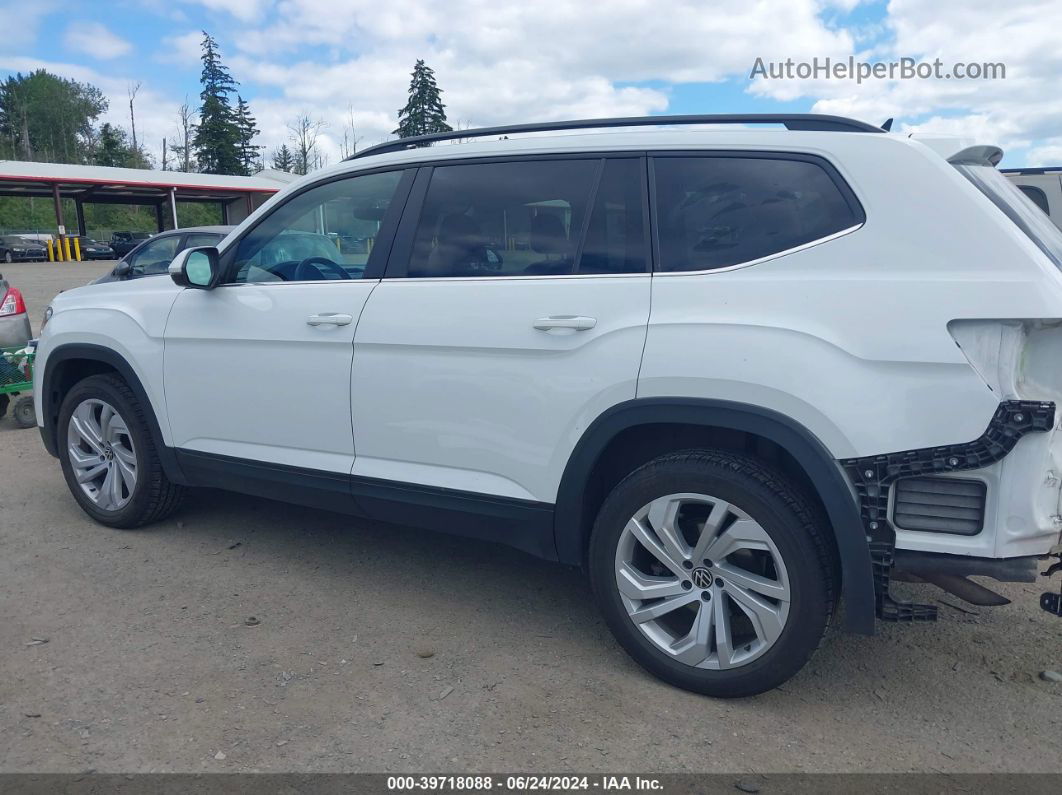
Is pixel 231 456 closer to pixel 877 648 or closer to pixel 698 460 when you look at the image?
pixel 698 460

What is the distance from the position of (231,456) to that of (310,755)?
186 centimetres

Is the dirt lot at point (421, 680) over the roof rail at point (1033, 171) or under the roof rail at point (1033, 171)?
under

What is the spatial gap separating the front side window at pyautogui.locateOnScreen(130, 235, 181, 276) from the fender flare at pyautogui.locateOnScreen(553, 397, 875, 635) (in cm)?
1024

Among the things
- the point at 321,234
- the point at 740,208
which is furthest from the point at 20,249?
the point at 740,208

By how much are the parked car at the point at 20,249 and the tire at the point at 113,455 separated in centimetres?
4141

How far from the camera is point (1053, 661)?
3.33 metres

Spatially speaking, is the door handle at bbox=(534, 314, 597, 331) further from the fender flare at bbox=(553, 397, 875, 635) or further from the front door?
the front door

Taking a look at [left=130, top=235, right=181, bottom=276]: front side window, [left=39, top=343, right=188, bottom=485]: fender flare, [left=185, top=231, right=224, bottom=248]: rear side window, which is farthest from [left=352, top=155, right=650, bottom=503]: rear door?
[left=130, top=235, right=181, bottom=276]: front side window

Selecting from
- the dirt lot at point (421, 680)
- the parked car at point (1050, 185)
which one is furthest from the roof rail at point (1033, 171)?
the dirt lot at point (421, 680)

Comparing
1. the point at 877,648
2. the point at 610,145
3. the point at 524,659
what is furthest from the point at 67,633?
the point at 877,648

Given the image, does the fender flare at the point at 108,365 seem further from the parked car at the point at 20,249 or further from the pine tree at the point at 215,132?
the pine tree at the point at 215,132

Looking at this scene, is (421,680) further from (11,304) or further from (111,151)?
(111,151)

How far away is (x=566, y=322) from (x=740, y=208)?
0.74m

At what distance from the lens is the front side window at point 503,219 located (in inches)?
131
